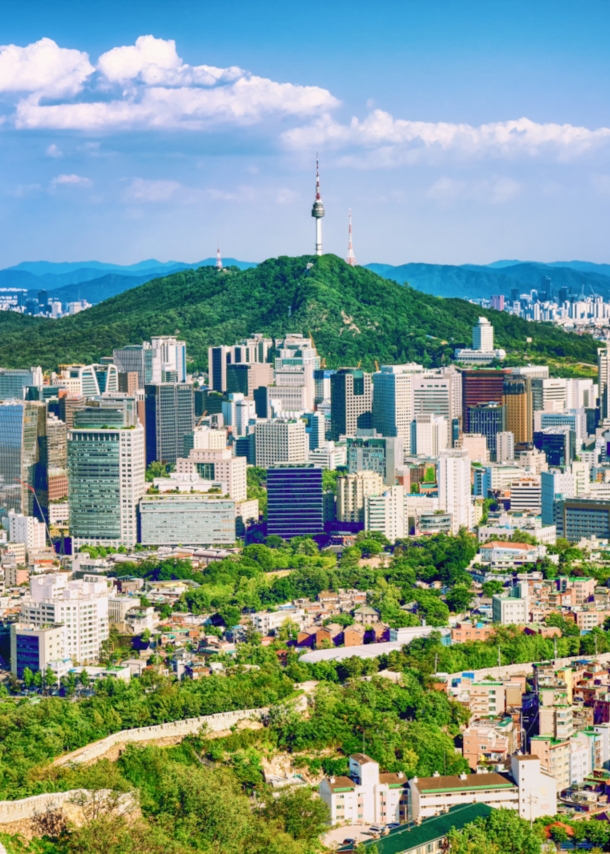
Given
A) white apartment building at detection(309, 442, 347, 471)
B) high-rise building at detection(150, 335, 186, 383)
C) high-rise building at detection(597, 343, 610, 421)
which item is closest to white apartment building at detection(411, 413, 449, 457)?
white apartment building at detection(309, 442, 347, 471)

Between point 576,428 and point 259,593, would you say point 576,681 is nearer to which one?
point 259,593

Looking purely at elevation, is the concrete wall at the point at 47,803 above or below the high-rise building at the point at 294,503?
below

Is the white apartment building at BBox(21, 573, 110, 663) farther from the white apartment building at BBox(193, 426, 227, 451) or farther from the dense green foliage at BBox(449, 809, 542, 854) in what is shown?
the white apartment building at BBox(193, 426, 227, 451)

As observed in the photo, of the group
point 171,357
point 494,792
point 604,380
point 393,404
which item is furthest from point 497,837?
point 171,357

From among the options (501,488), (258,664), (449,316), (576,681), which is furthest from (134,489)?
(449,316)

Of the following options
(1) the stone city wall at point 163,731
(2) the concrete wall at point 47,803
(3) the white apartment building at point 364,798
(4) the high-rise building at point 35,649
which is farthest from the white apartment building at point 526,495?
(2) the concrete wall at point 47,803

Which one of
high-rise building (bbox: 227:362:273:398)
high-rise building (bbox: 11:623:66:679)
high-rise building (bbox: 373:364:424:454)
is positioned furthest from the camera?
high-rise building (bbox: 227:362:273:398)

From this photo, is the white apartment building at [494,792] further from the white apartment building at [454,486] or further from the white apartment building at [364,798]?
the white apartment building at [454,486]
